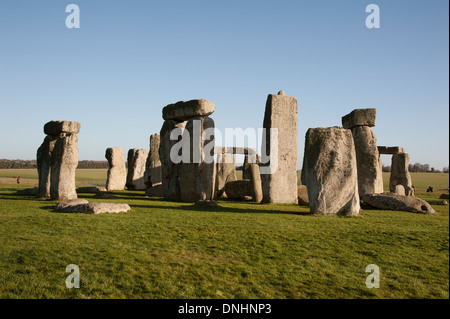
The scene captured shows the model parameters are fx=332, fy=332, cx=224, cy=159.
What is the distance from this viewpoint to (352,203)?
819 cm

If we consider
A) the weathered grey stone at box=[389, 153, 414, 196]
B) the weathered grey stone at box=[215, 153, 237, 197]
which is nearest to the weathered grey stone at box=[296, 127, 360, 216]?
the weathered grey stone at box=[389, 153, 414, 196]

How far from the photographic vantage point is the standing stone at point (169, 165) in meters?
14.1

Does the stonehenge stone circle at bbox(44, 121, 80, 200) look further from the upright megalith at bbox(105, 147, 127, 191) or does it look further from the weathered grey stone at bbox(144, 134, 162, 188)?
the weathered grey stone at bbox(144, 134, 162, 188)

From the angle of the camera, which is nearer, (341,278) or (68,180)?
A: (341,278)

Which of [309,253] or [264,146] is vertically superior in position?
[264,146]

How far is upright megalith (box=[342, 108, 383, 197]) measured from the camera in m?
13.1

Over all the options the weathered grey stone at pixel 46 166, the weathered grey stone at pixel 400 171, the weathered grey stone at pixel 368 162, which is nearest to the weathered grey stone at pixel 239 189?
the weathered grey stone at pixel 368 162

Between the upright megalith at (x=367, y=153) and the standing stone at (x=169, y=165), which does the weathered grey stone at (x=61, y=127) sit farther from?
the upright megalith at (x=367, y=153)

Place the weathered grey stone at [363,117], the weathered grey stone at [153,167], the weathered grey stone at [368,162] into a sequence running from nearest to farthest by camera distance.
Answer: the weathered grey stone at [368,162] → the weathered grey stone at [363,117] → the weathered grey stone at [153,167]

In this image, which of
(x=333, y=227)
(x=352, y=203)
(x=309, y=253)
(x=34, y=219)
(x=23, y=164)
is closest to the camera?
(x=309, y=253)

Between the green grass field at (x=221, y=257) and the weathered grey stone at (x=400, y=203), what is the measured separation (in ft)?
7.16
